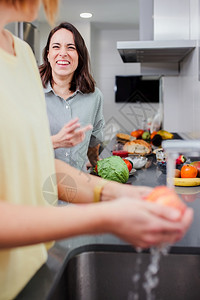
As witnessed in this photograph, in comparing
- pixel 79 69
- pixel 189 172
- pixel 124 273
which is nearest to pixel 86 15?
pixel 79 69

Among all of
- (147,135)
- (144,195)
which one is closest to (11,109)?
(144,195)

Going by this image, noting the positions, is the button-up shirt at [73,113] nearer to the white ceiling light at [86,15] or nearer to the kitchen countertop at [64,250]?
the kitchen countertop at [64,250]

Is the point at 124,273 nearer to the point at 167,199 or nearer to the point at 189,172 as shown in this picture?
the point at 167,199

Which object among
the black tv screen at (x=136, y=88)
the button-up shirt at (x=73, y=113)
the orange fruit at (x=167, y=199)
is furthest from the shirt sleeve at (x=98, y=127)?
the black tv screen at (x=136, y=88)

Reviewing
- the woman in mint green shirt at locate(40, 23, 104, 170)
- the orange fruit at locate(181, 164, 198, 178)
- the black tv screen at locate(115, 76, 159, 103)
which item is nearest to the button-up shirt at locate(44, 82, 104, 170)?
the woman in mint green shirt at locate(40, 23, 104, 170)

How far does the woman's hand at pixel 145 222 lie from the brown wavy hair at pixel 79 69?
5.27 feet

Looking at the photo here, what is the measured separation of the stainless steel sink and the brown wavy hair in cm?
127

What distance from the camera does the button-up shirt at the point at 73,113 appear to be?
6.31 ft

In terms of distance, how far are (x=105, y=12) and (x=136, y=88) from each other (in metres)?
1.51

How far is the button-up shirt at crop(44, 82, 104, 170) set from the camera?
75.7 inches

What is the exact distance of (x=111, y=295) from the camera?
2.93ft

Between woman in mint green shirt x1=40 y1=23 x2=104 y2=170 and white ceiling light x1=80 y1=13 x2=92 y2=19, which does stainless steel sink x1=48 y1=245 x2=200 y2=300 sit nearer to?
woman in mint green shirt x1=40 y1=23 x2=104 y2=170

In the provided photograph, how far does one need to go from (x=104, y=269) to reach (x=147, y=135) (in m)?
2.62

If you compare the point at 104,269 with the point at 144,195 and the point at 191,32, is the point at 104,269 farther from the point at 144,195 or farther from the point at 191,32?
the point at 191,32
